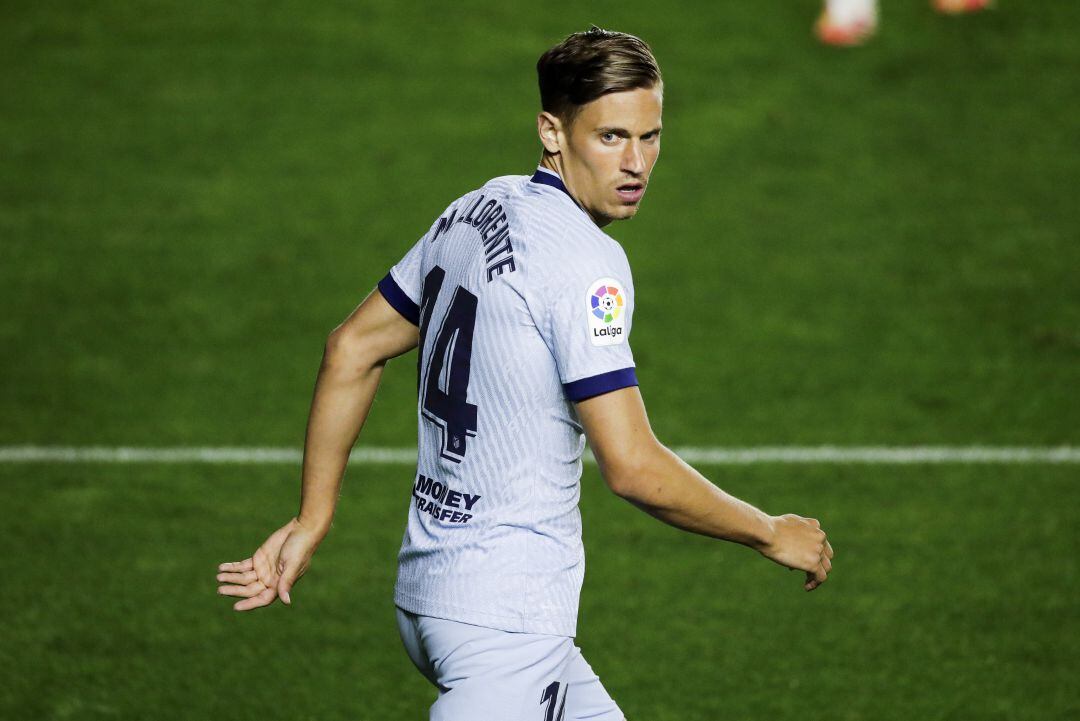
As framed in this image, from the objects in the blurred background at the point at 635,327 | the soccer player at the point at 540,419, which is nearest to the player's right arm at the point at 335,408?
the soccer player at the point at 540,419

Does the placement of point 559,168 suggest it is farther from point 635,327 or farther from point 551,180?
point 635,327

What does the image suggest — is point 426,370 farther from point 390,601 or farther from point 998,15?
point 998,15

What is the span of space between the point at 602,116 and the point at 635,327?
5.92m

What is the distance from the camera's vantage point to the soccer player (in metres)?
2.95

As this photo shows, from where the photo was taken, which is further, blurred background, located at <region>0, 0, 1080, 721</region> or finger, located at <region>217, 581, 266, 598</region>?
blurred background, located at <region>0, 0, 1080, 721</region>

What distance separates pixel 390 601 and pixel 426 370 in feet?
9.60

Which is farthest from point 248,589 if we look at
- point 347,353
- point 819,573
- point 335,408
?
point 819,573

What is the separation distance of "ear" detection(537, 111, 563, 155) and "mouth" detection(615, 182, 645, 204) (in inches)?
6.5

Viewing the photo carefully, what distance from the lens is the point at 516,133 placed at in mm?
11039

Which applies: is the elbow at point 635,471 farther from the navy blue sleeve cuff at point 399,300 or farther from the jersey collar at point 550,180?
the navy blue sleeve cuff at point 399,300

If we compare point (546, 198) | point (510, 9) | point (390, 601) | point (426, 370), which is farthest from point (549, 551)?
point (510, 9)

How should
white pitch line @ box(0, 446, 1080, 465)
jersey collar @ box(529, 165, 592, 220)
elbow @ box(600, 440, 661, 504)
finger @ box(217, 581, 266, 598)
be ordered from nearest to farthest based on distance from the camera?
elbow @ box(600, 440, 661, 504)
jersey collar @ box(529, 165, 592, 220)
finger @ box(217, 581, 266, 598)
white pitch line @ box(0, 446, 1080, 465)

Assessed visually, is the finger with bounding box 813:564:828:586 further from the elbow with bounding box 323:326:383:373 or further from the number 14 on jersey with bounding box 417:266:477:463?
the elbow with bounding box 323:326:383:373

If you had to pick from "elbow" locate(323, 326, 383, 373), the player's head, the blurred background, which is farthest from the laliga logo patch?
the blurred background
